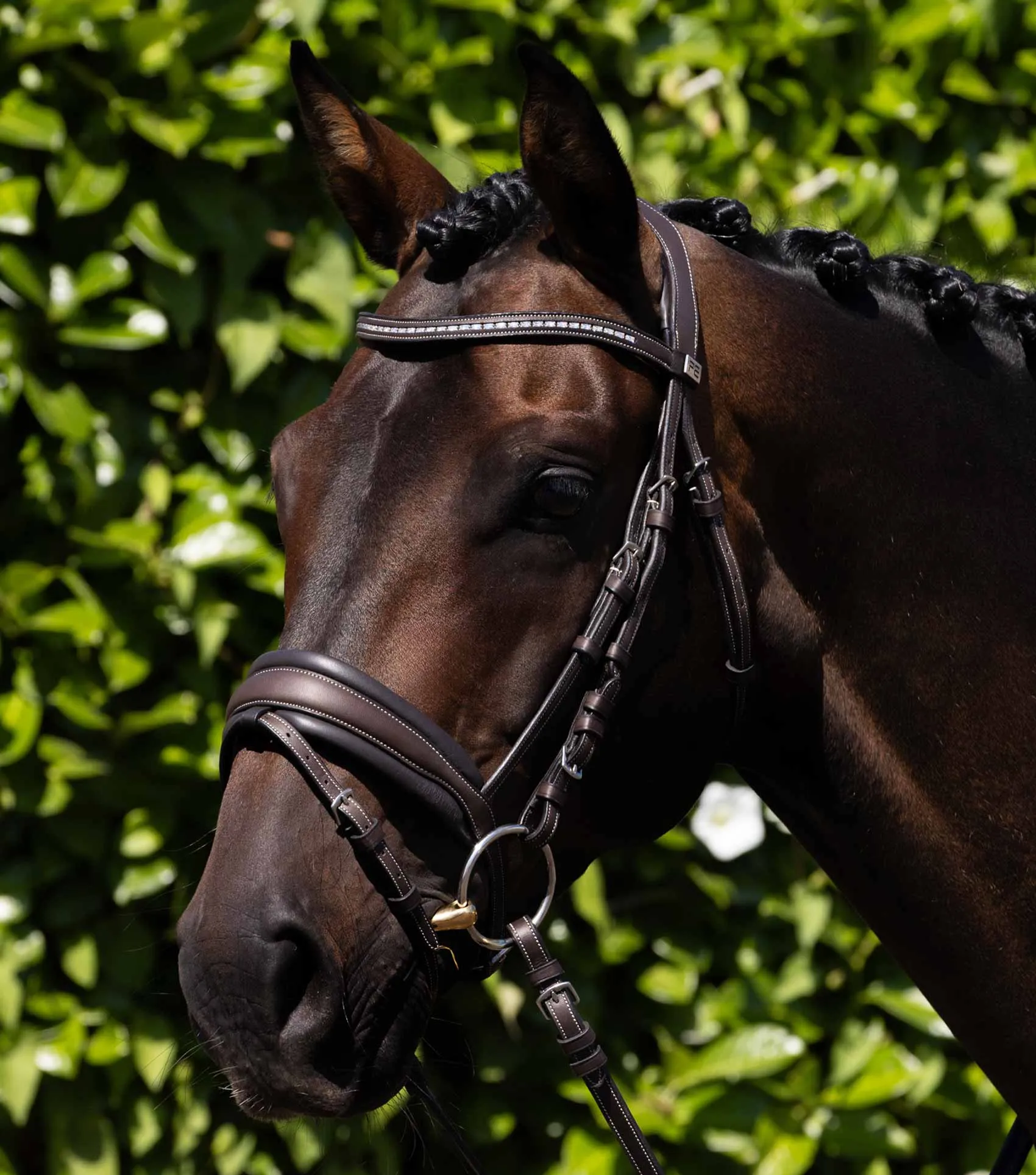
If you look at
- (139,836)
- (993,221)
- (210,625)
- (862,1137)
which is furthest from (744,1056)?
(993,221)

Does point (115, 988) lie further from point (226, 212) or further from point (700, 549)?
point (700, 549)

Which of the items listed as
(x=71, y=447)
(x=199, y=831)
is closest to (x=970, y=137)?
(x=71, y=447)

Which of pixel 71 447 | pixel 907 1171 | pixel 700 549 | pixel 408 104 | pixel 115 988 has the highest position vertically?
pixel 700 549

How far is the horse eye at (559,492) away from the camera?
1.51 m

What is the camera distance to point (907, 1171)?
3387 mm

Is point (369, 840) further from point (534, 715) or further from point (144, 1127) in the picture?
point (144, 1127)

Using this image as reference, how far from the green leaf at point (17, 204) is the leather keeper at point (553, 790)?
6.26ft

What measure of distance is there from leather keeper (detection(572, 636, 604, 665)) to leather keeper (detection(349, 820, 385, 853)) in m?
0.31

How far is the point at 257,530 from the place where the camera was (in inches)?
115

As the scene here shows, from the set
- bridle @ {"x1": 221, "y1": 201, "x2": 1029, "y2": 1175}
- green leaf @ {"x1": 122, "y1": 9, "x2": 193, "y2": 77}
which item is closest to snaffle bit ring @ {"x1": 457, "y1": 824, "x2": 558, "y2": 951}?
bridle @ {"x1": 221, "y1": 201, "x2": 1029, "y2": 1175}

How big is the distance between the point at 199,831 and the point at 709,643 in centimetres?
171

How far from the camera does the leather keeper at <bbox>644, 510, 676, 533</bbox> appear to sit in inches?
61.4

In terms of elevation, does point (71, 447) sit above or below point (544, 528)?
below

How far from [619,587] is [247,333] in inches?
65.8
